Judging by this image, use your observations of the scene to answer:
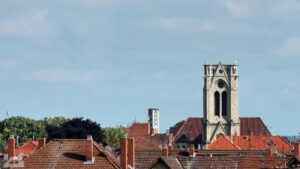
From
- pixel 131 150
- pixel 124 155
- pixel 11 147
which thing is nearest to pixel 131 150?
pixel 131 150

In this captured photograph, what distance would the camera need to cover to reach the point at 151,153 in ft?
433

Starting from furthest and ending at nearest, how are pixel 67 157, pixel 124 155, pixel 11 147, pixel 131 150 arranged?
pixel 131 150, pixel 11 147, pixel 67 157, pixel 124 155

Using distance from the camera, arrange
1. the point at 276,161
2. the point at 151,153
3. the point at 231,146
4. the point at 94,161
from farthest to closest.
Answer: the point at 231,146 → the point at 151,153 → the point at 276,161 → the point at 94,161

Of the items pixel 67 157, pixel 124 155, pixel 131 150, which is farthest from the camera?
pixel 131 150

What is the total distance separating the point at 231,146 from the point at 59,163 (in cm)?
8967

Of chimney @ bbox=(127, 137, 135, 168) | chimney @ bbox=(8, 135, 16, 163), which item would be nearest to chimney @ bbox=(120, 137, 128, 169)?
chimney @ bbox=(127, 137, 135, 168)

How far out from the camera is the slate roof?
9894 cm

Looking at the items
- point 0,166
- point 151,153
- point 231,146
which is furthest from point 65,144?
point 231,146

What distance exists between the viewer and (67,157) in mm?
99812

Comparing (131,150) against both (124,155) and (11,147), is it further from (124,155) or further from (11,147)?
(11,147)

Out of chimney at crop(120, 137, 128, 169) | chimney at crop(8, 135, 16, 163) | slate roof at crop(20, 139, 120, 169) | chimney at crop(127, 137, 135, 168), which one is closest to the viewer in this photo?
chimney at crop(120, 137, 128, 169)

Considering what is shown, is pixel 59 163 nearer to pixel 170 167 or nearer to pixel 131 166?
pixel 131 166

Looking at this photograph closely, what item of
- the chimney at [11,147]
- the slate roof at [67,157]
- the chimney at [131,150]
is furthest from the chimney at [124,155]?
the chimney at [11,147]

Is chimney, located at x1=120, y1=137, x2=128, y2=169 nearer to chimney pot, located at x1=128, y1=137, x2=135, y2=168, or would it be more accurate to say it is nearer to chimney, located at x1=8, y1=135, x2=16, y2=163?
chimney pot, located at x1=128, y1=137, x2=135, y2=168
